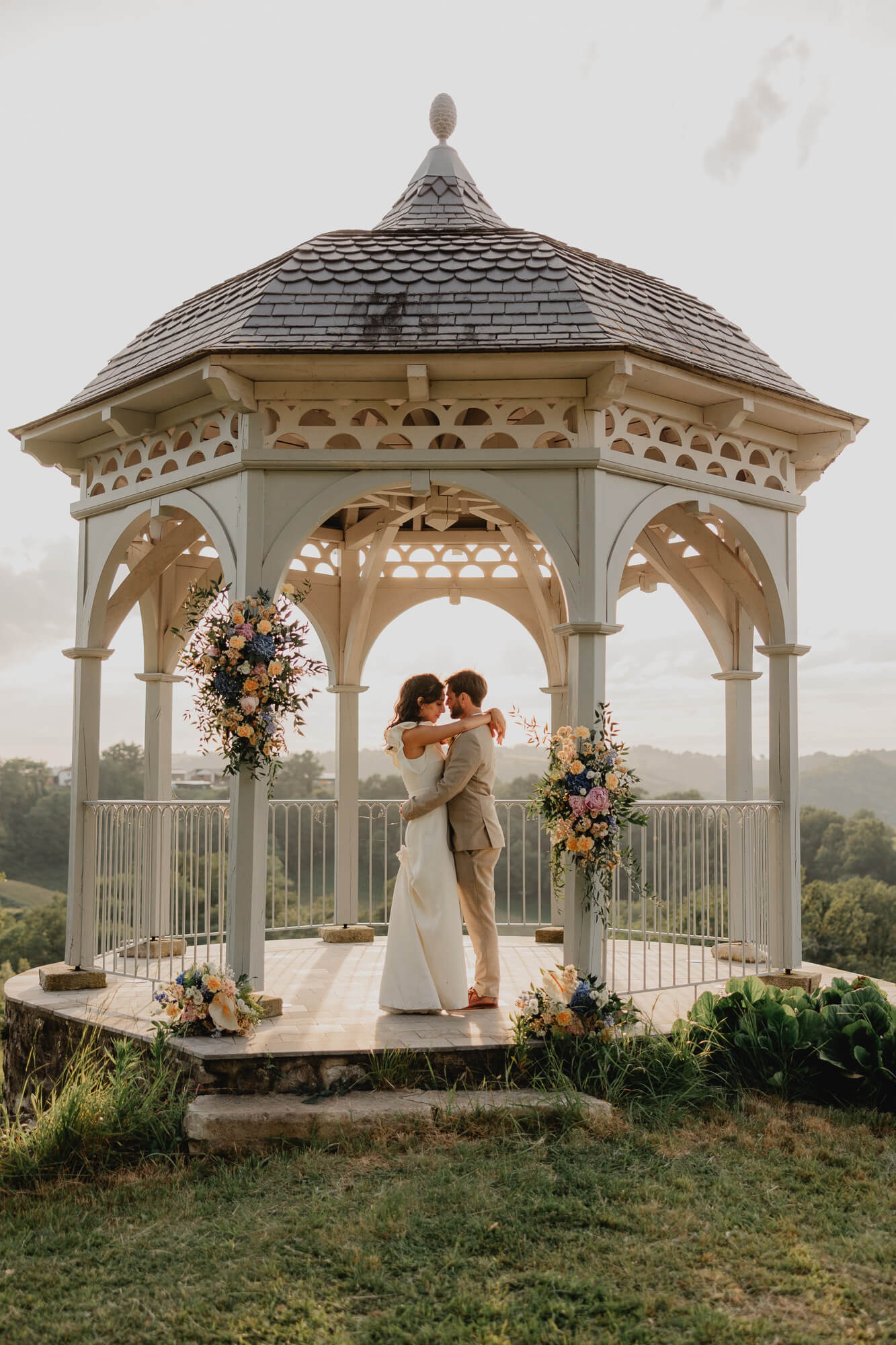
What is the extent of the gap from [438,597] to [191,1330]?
24.0ft

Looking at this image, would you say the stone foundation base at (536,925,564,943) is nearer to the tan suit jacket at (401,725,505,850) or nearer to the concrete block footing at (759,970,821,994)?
the concrete block footing at (759,970,821,994)

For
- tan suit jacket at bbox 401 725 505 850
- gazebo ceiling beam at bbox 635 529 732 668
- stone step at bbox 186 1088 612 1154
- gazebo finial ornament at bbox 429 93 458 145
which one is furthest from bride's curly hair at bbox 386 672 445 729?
gazebo finial ornament at bbox 429 93 458 145

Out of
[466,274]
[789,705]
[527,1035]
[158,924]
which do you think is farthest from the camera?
[158,924]

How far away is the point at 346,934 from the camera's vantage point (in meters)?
9.55

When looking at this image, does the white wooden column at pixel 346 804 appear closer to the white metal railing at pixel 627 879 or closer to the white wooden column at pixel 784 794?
the white metal railing at pixel 627 879

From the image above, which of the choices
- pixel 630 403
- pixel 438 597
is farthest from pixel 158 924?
pixel 630 403

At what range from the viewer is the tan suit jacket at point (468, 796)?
6.13 meters

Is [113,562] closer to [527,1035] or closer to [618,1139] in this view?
[527,1035]

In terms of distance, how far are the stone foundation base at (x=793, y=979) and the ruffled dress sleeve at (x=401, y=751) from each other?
2880 millimetres

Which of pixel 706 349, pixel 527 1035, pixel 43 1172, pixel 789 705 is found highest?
pixel 706 349

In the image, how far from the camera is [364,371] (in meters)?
6.18

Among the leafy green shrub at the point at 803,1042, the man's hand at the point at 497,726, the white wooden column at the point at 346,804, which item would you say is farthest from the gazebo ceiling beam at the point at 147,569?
the leafy green shrub at the point at 803,1042

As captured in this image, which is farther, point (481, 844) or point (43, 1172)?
point (481, 844)

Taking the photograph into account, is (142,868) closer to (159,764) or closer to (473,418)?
(159,764)
